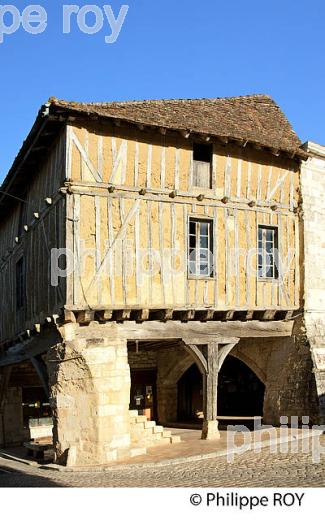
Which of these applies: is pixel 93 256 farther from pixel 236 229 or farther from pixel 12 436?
pixel 12 436

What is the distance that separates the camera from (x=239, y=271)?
12852mm

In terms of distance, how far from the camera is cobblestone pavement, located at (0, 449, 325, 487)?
27.9ft

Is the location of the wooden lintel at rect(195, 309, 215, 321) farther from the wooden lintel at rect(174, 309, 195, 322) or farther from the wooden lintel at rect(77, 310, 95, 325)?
the wooden lintel at rect(77, 310, 95, 325)

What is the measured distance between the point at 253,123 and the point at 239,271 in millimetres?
3878

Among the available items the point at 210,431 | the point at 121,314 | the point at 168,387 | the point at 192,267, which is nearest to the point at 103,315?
the point at 121,314

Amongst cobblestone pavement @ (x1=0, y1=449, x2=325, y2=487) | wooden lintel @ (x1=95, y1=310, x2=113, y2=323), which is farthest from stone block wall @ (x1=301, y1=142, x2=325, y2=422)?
wooden lintel @ (x1=95, y1=310, x2=113, y2=323)

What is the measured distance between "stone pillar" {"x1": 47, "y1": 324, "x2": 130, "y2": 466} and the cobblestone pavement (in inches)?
25.3

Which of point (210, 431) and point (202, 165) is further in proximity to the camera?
point (202, 165)

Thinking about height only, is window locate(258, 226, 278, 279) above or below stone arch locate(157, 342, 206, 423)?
above

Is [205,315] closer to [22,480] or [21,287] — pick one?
[22,480]

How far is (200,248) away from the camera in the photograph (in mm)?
12562

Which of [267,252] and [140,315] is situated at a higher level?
[267,252]

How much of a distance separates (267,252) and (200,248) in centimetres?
178

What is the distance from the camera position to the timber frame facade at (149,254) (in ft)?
36.7
